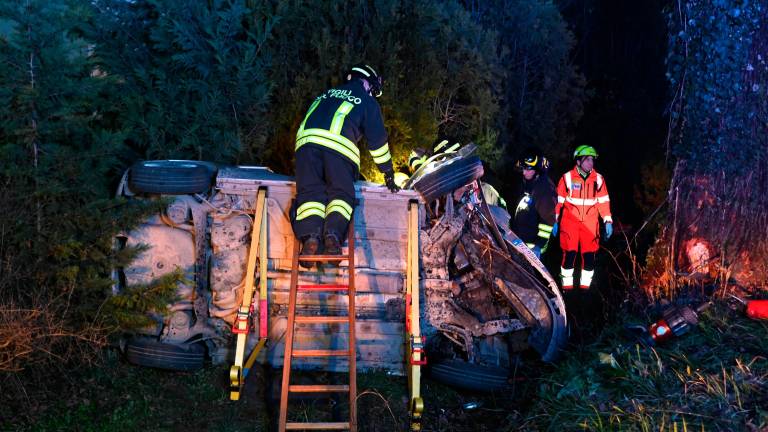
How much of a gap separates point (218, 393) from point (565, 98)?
333 inches

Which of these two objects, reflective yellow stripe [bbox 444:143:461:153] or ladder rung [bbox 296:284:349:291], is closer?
ladder rung [bbox 296:284:349:291]

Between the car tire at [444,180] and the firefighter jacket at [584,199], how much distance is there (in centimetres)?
224

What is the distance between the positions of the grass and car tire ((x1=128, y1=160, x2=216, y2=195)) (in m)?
1.39

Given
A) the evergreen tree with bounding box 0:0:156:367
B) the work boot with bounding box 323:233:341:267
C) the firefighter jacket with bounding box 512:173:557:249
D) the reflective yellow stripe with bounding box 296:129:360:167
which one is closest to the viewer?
the evergreen tree with bounding box 0:0:156:367

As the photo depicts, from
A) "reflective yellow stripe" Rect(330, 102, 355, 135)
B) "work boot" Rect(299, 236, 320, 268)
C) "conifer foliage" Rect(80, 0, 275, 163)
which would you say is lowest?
"work boot" Rect(299, 236, 320, 268)

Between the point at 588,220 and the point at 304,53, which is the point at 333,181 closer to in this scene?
the point at 304,53

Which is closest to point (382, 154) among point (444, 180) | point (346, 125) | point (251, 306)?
point (346, 125)

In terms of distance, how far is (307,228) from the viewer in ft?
19.7

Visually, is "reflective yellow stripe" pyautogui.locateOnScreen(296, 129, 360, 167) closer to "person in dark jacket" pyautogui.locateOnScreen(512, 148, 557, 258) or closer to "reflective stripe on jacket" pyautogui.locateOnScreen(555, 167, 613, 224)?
"person in dark jacket" pyautogui.locateOnScreen(512, 148, 557, 258)

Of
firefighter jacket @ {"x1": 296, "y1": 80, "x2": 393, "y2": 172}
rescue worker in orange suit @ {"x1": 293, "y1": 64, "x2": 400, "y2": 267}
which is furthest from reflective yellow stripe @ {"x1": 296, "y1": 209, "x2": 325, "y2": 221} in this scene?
firefighter jacket @ {"x1": 296, "y1": 80, "x2": 393, "y2": 172}

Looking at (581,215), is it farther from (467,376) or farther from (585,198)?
(467,376)

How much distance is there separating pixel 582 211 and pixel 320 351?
3.98 meters

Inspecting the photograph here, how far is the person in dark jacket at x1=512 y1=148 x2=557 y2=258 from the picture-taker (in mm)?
8383

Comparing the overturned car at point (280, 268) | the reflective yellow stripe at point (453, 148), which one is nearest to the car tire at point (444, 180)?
the overturned car at point (280, 268)
